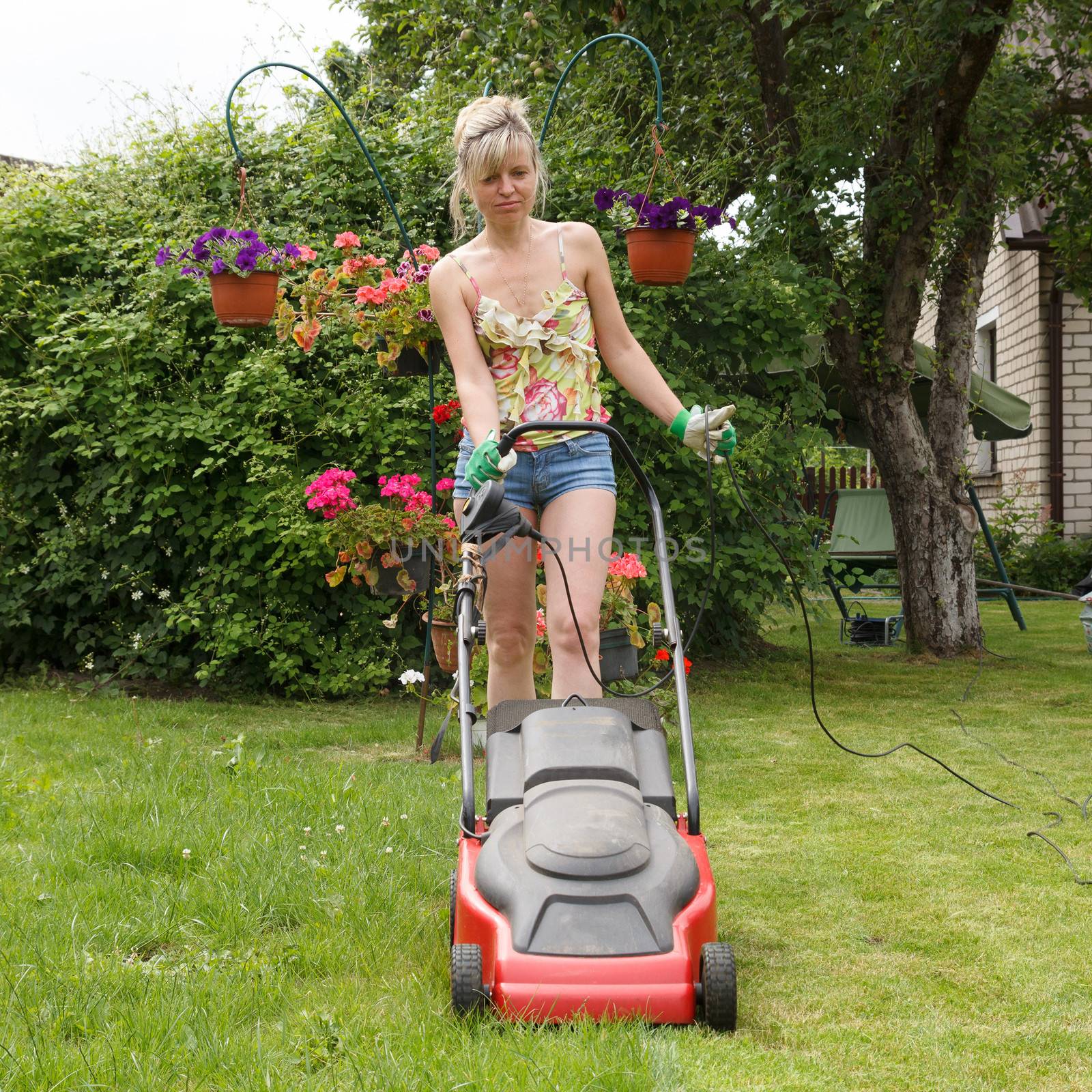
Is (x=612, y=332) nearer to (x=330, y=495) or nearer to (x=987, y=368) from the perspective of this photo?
(x=330, y=495)

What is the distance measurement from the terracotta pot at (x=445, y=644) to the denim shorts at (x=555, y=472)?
1874mm

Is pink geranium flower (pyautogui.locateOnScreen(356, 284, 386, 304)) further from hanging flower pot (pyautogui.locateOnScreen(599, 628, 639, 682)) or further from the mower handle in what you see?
the mower handle

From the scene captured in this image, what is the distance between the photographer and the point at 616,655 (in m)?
4.43

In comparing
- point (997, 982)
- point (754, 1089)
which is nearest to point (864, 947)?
point (997, 982)

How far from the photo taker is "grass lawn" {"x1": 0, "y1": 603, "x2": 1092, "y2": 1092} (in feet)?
6.35

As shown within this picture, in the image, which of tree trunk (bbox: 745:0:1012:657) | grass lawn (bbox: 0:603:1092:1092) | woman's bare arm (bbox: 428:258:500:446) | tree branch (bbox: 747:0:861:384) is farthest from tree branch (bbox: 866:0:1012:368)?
woman's bare arm (bbox: 428:258:500:446)

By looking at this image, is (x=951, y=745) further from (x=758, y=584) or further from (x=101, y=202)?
(x=101, y=202)

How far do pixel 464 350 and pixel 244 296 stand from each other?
2.54 meters

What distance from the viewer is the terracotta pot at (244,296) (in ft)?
16.4

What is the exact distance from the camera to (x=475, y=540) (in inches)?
105

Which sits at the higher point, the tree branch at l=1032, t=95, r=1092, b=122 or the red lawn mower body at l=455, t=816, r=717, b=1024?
the tree branch at l=1032, t=95, r=1092, b=122

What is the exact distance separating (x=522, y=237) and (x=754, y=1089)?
1866 millimetres

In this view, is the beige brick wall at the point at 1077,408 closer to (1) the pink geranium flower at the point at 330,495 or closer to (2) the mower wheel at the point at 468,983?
(1) the pink geranium flower at the point at 330,495

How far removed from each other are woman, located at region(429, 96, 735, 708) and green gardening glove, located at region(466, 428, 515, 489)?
0.21 metres
